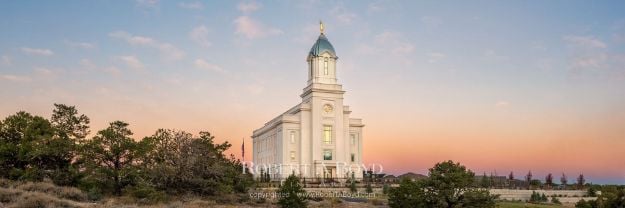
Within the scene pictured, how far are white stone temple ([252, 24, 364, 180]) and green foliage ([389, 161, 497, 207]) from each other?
47680 millimetres

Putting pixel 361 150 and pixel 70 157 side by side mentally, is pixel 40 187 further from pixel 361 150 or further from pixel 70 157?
pixel 361 150

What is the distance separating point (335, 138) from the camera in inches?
3063

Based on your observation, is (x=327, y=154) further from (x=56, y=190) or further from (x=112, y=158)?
(x=56, y=190)

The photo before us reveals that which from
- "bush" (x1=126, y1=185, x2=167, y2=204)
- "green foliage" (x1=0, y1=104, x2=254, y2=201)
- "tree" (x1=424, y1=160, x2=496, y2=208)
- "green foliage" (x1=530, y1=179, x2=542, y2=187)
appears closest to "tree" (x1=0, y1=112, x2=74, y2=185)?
"green foliage" (x1=0, y1=104, x2=254, y2=201)

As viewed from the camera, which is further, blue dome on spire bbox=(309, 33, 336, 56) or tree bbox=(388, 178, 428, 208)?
blue dome on spire bbox=(309, 33, 336, 56)

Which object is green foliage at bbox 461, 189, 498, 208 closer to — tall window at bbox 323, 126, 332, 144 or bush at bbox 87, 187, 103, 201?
bush at bbox 87, 187, 103, 201

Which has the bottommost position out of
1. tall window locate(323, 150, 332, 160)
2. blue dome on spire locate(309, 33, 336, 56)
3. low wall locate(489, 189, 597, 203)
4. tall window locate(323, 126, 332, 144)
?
low wall locate(489, 189, 597, 203)

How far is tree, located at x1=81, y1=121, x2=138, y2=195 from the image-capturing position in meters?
37.5

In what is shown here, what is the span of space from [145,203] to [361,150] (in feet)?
165

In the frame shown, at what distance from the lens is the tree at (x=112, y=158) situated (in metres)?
37.5

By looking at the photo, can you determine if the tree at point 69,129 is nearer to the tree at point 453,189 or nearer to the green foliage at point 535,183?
the tree at point 453,189

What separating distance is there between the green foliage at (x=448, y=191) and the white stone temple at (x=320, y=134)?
4768 cm

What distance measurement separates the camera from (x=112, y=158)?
38.4m

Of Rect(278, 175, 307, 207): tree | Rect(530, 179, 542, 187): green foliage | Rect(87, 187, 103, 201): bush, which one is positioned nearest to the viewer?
Rect(278, 175, 307, 207): tree
